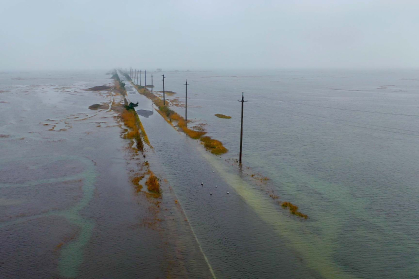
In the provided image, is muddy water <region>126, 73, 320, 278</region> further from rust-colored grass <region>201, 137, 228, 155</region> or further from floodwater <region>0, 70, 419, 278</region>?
rust-colored grass <region>201, 137, 228, 155</region>

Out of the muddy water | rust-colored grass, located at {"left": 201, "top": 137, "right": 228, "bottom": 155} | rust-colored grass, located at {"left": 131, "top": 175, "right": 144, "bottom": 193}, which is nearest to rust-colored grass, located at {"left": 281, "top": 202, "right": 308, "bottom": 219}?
the muddy water

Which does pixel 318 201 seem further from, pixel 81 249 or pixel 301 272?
pixel 81 249

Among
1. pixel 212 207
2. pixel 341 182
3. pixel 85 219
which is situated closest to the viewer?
pixel 85 219

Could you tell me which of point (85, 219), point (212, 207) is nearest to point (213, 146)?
point (212, 207)

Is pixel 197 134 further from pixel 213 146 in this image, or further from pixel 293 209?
pixel 293 209

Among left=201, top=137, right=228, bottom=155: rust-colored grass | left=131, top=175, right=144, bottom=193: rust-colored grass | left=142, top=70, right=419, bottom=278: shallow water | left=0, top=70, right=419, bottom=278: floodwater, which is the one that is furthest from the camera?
left=201, top=137, right=228, bottom=155: rust-colored grass

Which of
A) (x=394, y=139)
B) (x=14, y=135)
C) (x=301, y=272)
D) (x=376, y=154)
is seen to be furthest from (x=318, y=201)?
(x=14, y=135)

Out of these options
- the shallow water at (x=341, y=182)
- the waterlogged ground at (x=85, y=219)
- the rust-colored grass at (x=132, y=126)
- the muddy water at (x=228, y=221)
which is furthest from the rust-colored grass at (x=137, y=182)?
the rust-colored grass at (x=132, y=126)
